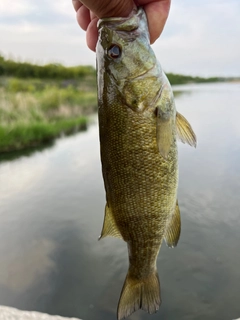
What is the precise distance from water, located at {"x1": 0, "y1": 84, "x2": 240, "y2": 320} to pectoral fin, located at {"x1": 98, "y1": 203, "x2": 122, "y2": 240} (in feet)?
12.2

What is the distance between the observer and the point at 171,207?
1.63 metres

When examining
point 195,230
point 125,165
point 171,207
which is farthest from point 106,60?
point 195,230

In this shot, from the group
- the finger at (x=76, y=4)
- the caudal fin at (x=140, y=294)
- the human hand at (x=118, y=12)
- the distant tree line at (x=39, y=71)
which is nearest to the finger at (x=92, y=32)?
the human hand at (x=118, y=12)

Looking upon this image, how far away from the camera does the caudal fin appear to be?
5.73ft

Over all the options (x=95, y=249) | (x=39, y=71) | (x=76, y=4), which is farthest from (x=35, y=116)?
(x=39, y=71)

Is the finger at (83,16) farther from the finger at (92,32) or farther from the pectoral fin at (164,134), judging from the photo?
A: the pectoral fin at (164,134)

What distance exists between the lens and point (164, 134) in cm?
148

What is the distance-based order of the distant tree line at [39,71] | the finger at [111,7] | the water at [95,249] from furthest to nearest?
1. the distant tree line at [39,71]
2. the water at [95,249]
3. the finger at [111,7]

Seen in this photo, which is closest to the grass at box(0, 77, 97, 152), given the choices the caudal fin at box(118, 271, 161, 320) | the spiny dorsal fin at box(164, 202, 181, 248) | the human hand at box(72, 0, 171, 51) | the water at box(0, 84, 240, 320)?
the water at box(0, 84, 240, 320)

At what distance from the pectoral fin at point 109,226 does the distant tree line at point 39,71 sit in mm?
35934

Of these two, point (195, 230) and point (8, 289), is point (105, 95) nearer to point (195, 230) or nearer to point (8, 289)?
point (8, 289)

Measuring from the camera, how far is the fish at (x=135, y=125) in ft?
4.90

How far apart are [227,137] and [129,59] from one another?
12234 millimetres

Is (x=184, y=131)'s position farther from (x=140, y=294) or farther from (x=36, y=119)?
(x=36, y=119)
